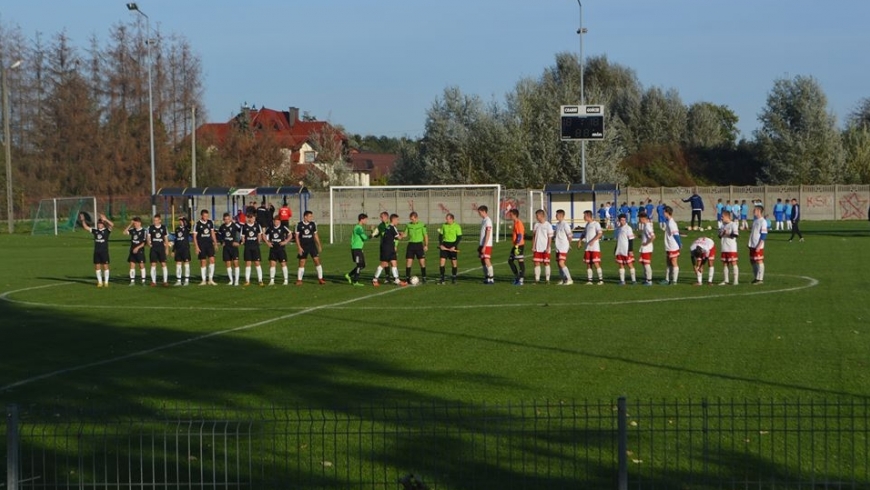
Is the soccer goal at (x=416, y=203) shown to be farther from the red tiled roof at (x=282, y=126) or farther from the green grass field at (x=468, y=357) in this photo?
the green grass field at (x=468, y=357)

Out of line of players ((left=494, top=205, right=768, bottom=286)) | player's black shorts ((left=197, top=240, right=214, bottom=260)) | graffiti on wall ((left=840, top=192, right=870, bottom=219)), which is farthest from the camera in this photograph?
graffiti on wall ((left=840, top=192, right=870, bottom=219))

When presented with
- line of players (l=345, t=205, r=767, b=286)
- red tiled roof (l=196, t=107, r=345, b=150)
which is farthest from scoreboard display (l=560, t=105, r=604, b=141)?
red tiled roof (l=196, t=107, r=345, b=150)

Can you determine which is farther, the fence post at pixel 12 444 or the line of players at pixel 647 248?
the line of players at pixel 647 248

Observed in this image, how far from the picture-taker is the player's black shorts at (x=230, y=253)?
1152 inches

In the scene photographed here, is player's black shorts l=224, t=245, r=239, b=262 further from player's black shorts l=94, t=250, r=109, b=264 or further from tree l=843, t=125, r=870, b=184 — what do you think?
tree l=843, t=125, r=870, b=184

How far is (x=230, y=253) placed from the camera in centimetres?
2934

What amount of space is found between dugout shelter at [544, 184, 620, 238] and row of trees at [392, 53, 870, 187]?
95.8ft

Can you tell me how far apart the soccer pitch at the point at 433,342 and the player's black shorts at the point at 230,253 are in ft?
4.29

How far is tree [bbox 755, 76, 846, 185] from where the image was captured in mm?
84125

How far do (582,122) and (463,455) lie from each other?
41.3 metres

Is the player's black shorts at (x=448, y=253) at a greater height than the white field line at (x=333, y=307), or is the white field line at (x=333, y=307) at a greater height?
the player's black shorts at (x=448, y=253)

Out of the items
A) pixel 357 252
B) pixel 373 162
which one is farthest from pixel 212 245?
pixel 373 162

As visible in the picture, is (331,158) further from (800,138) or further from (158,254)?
(158,254)

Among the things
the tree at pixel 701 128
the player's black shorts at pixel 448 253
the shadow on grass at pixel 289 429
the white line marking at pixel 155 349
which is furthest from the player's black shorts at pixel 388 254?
the tree at pixel 701 128
